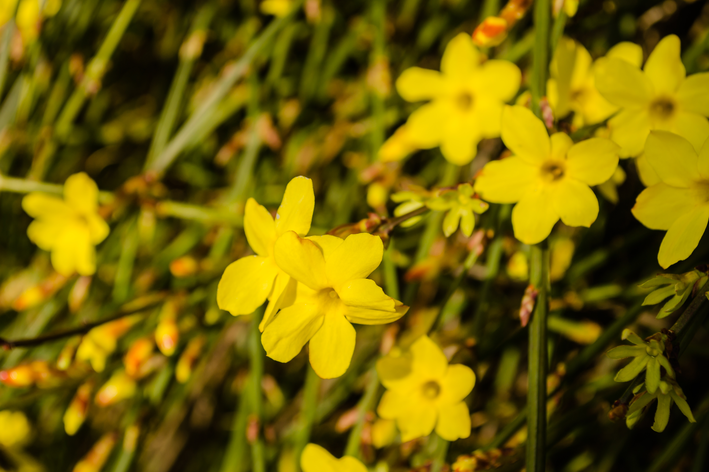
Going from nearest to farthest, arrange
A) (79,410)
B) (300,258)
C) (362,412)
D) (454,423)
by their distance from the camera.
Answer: (300,258) < (454,423) < (362,412) < (79,410)

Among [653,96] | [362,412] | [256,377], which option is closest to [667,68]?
[653,96]

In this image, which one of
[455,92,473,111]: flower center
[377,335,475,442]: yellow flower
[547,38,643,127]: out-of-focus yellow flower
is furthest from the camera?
[455,92,473,111]: flower center

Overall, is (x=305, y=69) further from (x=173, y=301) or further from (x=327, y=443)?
(x=327, y=443)

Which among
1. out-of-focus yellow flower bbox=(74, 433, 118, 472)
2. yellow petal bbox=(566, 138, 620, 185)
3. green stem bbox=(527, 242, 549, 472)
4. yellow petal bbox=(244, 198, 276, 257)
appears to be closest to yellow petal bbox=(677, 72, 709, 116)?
yellow petal bbox=(566, 138, 620, 185)

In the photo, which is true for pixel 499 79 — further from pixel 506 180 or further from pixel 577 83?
pixel 506 180

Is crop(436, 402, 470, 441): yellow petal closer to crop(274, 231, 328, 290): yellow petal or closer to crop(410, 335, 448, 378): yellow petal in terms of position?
crop(410, 335, 448, 378): yellow petal

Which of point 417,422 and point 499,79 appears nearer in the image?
point 417,422
